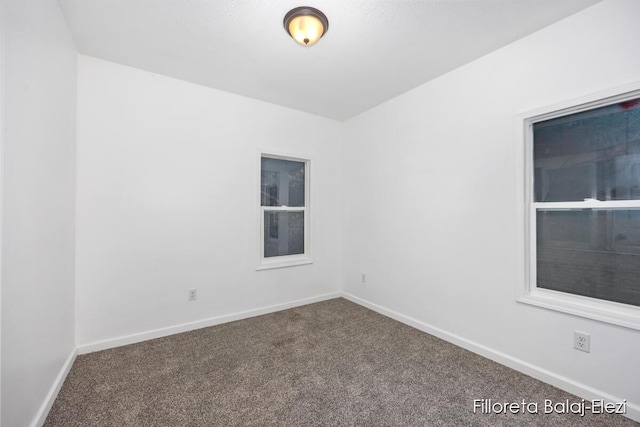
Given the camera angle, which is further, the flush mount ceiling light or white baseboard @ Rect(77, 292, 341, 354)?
white baseboard @ Rect(77, 292, 341, 354)

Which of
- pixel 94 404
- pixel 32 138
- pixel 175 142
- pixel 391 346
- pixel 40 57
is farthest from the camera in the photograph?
pixel 175 142

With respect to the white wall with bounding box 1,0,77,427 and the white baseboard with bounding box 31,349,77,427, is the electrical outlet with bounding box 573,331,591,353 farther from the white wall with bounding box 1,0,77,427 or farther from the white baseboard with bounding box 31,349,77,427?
the white baseboard with bounding box 31,349,77,427

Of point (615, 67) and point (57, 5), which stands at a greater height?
point (57, 5)

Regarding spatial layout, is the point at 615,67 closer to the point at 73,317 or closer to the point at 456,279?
the point at 456,279

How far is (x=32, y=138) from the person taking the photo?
4.91ft

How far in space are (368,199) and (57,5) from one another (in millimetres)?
3199

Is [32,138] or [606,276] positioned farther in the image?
[606,276]

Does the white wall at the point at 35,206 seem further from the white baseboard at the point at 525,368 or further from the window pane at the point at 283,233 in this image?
the white baseboard at the point at 525,368

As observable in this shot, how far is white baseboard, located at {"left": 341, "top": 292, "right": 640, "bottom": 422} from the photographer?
1.71 m

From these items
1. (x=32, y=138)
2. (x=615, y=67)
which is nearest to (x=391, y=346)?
(x=615, y=67)

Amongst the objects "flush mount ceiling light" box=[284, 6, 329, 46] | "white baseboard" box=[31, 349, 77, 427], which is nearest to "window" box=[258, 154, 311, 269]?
"flush mount ceiling light" box=[284, 6, 329, 46]

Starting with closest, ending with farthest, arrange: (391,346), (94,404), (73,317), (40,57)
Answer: (40,57) → (94,404) → (73,317) → (391,346)

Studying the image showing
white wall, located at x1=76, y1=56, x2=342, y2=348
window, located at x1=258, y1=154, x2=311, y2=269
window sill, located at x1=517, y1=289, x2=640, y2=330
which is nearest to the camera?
window sill, located at x1=517, y1=289, x2=640, y2=330

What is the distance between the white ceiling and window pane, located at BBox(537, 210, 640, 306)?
55.9 inches
